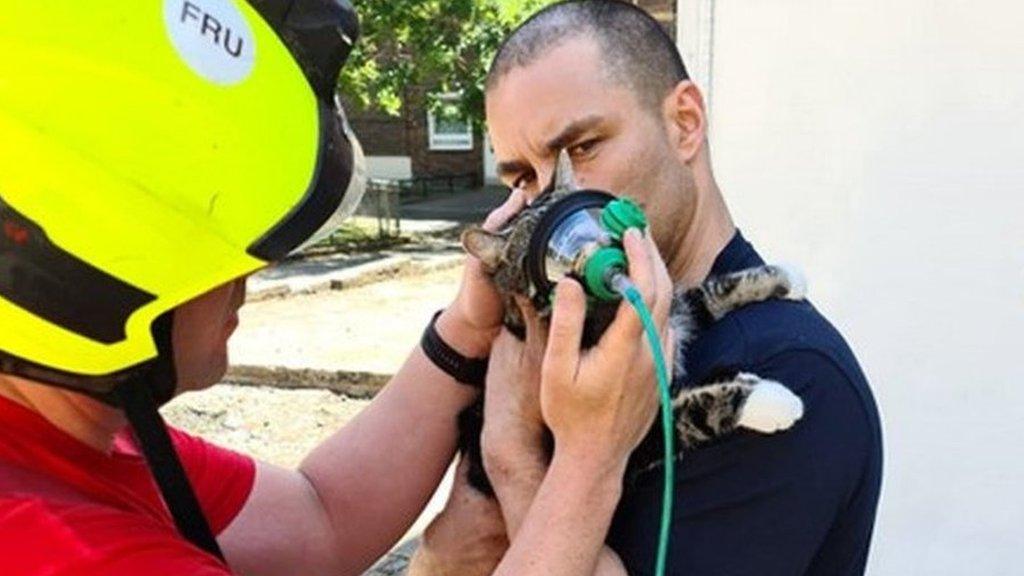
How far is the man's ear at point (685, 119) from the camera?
2.10m

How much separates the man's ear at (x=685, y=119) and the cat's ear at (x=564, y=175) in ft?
0.91

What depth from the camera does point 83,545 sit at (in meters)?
1.38

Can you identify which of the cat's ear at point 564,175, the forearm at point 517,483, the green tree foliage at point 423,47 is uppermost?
the cat's ear at point 564,175

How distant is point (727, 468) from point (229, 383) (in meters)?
8.57

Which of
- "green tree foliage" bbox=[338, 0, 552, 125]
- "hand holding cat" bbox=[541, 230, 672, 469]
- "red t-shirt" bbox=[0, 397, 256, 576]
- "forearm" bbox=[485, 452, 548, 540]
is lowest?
"green tree foliage" bbox=[338, 0, 552, 125]

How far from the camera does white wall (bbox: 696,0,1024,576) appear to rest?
380 cm

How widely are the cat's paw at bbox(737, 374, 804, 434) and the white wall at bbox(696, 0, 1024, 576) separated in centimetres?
252

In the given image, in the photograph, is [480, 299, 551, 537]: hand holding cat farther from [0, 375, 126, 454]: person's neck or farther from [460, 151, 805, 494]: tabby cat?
[0, 375, 126, 454]: person's neck

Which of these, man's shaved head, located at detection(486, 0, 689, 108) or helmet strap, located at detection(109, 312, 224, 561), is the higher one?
man's shaved head, located at detection(486, 0, 689, 108)

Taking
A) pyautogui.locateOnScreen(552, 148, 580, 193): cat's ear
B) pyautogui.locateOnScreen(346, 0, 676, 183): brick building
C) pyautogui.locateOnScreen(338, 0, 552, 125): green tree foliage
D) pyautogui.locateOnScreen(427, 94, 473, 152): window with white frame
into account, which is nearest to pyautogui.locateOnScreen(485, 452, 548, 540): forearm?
pyautogui.locateOnScreen(552, 148, 580, 193): cat's ear

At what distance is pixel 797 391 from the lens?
65.9 inches

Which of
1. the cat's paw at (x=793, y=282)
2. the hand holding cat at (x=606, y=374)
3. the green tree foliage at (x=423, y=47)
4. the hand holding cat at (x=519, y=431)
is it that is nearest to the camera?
the hand holding cat at (x=606, y=374)

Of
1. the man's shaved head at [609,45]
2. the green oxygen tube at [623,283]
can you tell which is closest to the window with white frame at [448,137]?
the man's shaved head at [609,45]

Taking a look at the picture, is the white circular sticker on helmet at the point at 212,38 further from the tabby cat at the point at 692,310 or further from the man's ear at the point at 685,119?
the man's ear at the point at 685,119
